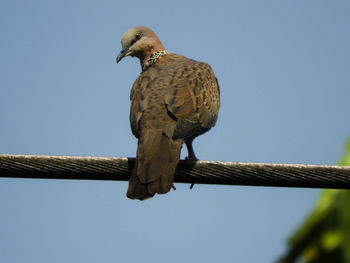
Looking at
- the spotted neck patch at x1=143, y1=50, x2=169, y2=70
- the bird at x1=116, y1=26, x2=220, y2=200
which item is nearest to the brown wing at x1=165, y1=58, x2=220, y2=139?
the bird at x1=116, y1=26, x2=220, y2=200

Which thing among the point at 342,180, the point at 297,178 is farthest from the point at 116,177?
the point at 342,180

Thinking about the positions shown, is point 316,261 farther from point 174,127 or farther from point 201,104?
point 201,104

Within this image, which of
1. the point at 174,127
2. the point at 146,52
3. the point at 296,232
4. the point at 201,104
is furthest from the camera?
the point at 146,52

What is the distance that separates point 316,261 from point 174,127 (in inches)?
73.5

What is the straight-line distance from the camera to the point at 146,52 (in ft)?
22.2

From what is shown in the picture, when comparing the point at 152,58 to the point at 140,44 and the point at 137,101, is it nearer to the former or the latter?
the point at 140,44

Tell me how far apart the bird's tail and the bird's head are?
2.42 metres

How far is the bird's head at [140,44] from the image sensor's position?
6.69 metres

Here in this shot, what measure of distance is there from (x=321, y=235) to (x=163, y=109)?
208 centimetres

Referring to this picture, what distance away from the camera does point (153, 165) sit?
4.07m

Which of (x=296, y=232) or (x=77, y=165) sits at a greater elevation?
(x=77, y=165)

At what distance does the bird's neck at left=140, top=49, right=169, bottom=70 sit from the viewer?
21.8 ft

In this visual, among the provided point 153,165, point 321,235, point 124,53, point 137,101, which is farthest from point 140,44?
point 321,235

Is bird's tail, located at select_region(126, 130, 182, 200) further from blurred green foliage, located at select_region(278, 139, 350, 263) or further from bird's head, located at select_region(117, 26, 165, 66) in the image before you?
bird's head, located at select_region(117, 26, 165, 66)
